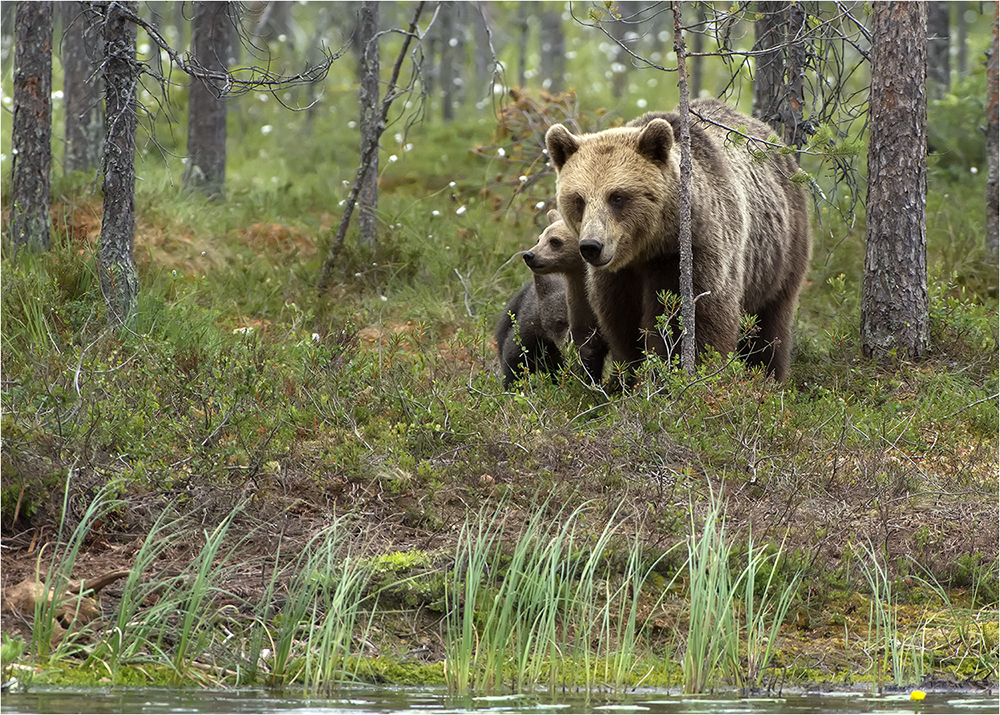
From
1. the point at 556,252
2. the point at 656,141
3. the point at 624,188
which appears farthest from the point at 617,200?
the point at 556,252

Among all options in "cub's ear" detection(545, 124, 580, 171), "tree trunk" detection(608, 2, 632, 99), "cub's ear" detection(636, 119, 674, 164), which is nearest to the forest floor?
"cub's ear" detection(636, 119, 674, 164)

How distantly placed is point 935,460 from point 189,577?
4.46 meters

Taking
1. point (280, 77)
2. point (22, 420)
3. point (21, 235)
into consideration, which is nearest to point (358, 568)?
point (22, 420)

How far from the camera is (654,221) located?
7.12m

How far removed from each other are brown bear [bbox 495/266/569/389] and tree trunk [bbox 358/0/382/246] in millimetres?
2715

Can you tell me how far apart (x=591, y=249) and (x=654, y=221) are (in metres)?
0.62

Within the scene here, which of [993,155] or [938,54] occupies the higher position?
[938,54]

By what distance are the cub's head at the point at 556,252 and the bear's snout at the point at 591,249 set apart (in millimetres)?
892

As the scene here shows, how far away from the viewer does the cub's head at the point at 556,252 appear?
7692 mm

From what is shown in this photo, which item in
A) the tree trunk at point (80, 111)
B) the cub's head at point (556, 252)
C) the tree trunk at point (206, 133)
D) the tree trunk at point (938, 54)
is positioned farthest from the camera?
the tree trunk at point (938, 54)

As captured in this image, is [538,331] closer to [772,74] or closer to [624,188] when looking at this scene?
[624,188]

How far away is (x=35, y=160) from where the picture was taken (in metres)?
8.95

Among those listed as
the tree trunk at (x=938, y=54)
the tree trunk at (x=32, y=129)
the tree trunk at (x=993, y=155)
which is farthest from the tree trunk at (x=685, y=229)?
the tree trunk at (x=938, y=54)

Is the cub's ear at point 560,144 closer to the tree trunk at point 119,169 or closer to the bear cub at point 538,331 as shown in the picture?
the bear cub at point 538,331
